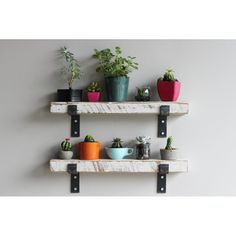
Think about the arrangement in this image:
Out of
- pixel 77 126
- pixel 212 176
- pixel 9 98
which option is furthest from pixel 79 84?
pixel 212 176

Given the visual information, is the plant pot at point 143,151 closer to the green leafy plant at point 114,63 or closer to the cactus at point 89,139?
the cactus at point 89,139

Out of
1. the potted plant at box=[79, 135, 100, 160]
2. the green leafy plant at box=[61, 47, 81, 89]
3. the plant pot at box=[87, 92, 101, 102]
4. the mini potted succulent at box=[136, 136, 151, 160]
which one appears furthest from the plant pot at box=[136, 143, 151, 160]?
the green leafy plant at box=[61, 47, 81, 89]

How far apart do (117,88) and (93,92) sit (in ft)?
0.45

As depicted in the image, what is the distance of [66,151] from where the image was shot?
2139 millimetres

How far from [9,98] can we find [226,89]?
1254 millimetres

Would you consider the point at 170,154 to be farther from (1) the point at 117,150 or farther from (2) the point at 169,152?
(1) the point at 117,150

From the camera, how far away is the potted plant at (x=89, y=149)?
6.96 ft

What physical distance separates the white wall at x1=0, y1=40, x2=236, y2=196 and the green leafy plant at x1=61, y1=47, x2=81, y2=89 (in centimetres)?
4

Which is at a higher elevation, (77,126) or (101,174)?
(77,126)

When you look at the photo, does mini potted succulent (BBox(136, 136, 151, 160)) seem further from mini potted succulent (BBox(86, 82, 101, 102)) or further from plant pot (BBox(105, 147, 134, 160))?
mini potted succulent (BBox(86, 82, 101, 102))

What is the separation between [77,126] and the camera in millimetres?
2215

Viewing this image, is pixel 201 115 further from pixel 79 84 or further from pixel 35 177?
pixel 35 177

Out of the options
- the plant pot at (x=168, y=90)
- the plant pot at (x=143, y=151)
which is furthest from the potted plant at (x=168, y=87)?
the plant pot at (x=143, y=151)
